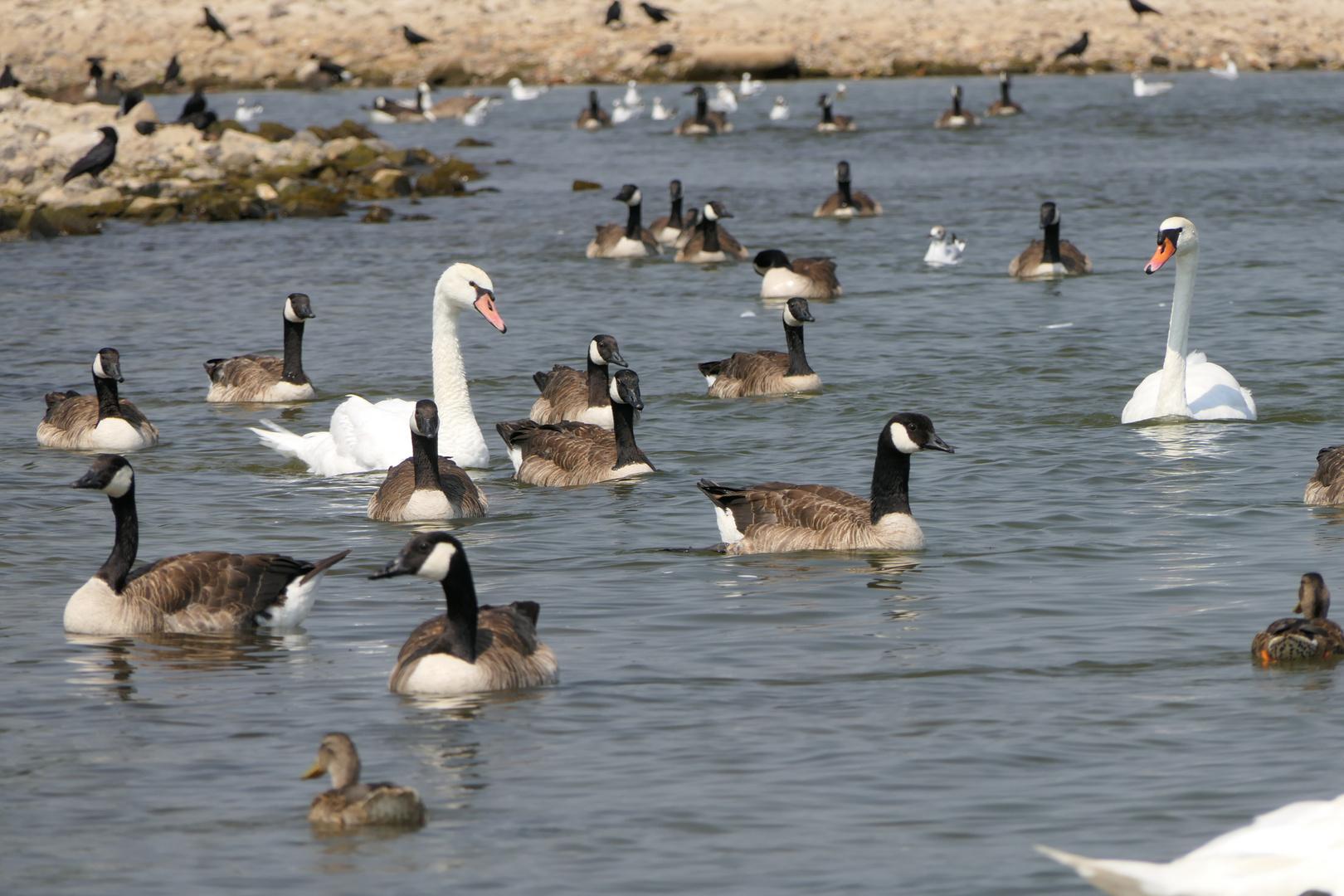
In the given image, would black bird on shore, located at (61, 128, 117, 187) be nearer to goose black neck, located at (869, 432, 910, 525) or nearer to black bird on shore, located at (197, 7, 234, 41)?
goose black neck, located at (869, 432, 910, 525)

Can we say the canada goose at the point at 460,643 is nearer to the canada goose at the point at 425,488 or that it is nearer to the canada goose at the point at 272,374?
the canada goose at the point at 425,488

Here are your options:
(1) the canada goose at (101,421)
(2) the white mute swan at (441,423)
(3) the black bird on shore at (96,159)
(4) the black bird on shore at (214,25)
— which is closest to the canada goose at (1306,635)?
(2) the white mute swan at (441,423)

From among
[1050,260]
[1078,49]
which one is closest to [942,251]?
[1050,260]

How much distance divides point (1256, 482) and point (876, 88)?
184ft

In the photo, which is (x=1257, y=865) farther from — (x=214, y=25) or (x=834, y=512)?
(x=214, y=25)

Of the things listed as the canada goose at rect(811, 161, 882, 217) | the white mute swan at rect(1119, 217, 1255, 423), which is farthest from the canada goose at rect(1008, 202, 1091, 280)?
the white mute swan at rect(1119, 217, 1255, 423)

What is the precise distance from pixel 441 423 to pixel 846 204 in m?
18.2

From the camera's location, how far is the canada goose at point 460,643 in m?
9.20

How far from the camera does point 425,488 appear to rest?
536 inches

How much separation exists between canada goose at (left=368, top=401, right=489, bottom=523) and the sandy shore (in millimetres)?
60125

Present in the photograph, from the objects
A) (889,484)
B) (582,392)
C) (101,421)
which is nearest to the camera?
(889,484)

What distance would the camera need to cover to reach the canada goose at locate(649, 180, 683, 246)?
1266 inches

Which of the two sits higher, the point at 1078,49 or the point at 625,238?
the point at 1078,49

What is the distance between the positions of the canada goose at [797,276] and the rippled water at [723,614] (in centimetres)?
31
